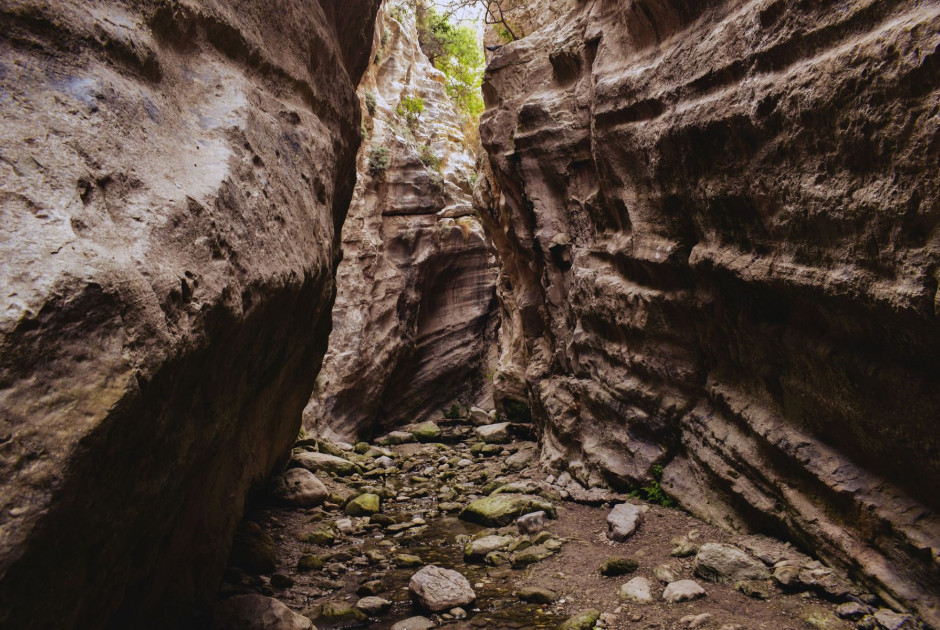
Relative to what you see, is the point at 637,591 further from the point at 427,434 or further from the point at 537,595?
the point at 427,434

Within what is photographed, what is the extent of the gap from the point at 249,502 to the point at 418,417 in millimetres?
12044

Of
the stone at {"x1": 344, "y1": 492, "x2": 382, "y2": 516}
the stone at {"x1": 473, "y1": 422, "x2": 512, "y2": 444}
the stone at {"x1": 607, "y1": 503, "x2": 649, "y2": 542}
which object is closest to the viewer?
the stone at {"x1": 607, "y1": 503, "x2": 649, "y2": 542}

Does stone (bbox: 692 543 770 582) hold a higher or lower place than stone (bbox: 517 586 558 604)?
higher

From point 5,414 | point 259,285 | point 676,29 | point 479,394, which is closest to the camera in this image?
point 5,414

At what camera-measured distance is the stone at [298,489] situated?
8.47m

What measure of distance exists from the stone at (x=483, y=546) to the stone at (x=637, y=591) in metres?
1.92

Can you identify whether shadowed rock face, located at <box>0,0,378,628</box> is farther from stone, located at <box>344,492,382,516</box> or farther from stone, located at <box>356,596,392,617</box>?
stone, located at <box>344,492,382,516</box>

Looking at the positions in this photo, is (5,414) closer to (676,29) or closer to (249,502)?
(249,502)

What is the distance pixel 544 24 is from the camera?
12.6 metres

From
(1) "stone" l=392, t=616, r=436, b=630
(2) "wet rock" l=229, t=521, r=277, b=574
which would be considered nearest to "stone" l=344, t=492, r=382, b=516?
(2) "wet rock" l=229, t=521, r=277, b=574

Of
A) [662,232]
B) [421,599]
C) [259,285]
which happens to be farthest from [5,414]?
[662,232]

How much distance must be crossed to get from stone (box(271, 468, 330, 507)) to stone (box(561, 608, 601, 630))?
494 centimetres

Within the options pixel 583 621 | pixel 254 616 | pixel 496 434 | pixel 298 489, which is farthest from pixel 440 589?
pixel 496 434

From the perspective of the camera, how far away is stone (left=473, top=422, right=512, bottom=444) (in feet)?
47.4
